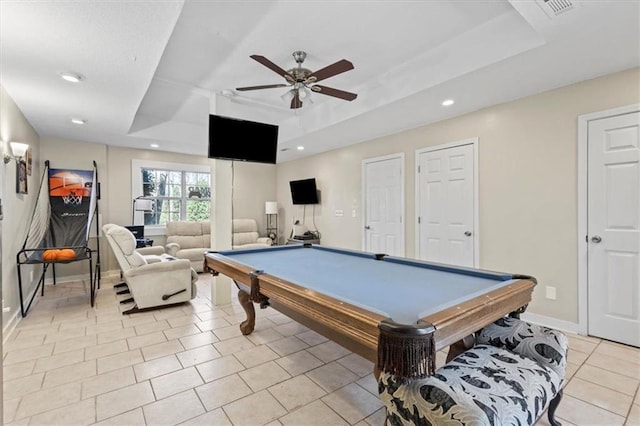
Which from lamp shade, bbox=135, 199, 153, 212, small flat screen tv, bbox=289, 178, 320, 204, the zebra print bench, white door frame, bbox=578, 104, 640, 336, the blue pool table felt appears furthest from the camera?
small flat screen tv, bbox=289, 178, 320, 204

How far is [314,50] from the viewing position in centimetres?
300

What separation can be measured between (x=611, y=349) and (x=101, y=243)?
6.89 m

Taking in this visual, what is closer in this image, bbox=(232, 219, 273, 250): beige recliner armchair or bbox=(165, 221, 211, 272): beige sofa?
bbox=(165, 221, 211, 272): beige sofa

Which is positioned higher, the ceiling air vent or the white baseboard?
the ceiling air vent

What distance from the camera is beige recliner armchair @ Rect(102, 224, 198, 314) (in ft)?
11.8

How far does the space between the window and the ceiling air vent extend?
6.05 metres

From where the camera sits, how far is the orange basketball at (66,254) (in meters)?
3.60

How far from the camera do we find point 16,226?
347cm

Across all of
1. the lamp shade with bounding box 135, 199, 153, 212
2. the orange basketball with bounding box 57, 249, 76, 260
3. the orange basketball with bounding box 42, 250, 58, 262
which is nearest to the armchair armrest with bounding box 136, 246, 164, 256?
the lamp shade with bounding box 135, 199, 153, 212

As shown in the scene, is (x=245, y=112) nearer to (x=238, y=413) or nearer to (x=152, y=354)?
(x=152, y=354)

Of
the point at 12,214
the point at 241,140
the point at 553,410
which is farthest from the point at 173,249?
the point at 553,410

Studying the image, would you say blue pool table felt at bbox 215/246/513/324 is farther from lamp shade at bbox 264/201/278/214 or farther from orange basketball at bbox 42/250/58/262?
lamp shade at bbox 264/201/278/214

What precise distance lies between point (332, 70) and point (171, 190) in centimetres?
493

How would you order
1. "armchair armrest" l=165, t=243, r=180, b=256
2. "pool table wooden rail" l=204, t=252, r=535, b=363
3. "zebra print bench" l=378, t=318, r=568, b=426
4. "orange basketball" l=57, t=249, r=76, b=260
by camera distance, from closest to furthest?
"zebra print bench" l=378, t=318, r=568, b=426 → "pool table wooden rail" l=204, t=252, r=535, b=363 → "orange basketball" l=57, t=249, r=76, b=260 → "armchair armrest" l=165, t=243, r=180, b=256
